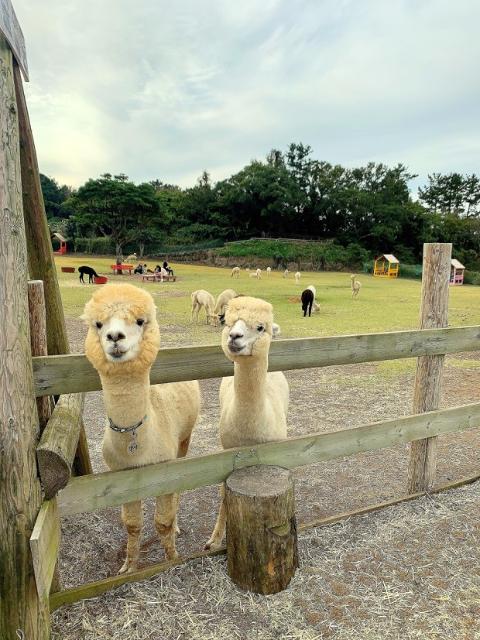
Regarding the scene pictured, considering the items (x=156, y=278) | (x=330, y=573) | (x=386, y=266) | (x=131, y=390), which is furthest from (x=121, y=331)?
(x=386, y=266)

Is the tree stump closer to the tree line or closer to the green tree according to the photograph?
the green tree

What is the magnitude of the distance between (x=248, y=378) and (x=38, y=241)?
1652 mm

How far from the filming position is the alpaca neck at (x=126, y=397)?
8.05 feet

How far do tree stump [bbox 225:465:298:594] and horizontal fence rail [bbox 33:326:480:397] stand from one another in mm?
735

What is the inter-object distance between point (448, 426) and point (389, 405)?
3.25 meters

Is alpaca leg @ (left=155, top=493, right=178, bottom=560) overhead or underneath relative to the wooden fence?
underneath

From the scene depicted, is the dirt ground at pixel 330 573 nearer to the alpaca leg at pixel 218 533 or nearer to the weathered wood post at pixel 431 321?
the alpaca leg at pixel 218 533

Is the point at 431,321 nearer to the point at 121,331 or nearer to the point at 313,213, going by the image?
the point at 121,331

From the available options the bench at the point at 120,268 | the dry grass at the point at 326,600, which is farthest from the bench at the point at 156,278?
the dry grass at the point at 326,600

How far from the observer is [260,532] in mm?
2762

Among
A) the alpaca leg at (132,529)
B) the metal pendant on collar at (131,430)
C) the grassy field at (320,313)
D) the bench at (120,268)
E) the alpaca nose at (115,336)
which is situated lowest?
the grassy field at (320,313)

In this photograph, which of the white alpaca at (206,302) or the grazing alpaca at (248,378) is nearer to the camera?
the grazing alpaca at (248,378)

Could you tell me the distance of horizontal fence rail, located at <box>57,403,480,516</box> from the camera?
2592mm

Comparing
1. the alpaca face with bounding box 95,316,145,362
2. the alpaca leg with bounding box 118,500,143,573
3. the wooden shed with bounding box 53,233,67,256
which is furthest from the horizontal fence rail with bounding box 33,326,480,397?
the wooden shed with bounding box 53,233,67,256
